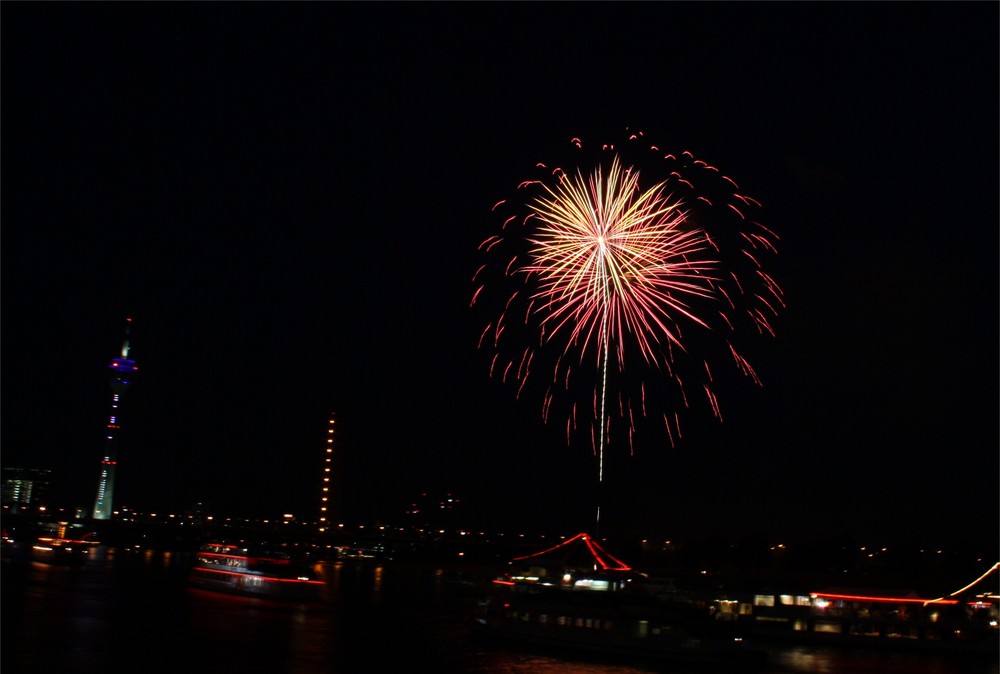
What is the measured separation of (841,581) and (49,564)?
4791 cm

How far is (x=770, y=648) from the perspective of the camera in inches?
1238

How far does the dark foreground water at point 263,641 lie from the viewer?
21.6 metres

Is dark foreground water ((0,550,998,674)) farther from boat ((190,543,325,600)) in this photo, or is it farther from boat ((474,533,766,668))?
boat ((190,543,325,600))

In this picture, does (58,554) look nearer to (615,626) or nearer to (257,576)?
(257,576)

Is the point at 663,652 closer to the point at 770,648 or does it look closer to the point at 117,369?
the point at 770,648

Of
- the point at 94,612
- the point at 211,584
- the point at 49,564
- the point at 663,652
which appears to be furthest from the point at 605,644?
the point at 49,564

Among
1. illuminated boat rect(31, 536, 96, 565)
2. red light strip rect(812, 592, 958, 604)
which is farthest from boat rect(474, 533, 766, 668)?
illuminated boat rect(31, 536, 96, 565)

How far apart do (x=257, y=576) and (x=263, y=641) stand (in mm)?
15342

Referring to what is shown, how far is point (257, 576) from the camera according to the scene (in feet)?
132

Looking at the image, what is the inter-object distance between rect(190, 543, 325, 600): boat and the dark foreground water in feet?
2.88

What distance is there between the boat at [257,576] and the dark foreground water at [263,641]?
2.88ft

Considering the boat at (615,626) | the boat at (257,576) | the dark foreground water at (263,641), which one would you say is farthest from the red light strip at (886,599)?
the boat at (257,576)

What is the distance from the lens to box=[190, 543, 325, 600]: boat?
39.3m

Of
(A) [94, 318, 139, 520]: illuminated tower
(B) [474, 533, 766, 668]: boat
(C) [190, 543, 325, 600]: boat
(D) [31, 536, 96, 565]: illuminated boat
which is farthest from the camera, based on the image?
(A) [94, 318, 139, 520]: illuminated tower
